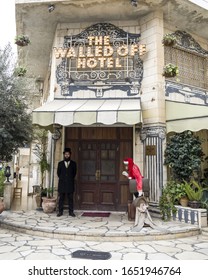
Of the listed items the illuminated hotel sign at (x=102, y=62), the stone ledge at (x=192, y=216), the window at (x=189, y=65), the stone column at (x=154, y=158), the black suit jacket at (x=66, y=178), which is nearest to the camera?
the stone ledge at (x=192, y=216)

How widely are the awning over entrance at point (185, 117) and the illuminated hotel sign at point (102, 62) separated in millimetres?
1607

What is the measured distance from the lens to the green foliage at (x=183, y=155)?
838cm

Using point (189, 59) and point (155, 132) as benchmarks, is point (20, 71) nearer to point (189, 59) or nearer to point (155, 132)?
point (155, 132)

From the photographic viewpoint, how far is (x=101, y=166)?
9.87m

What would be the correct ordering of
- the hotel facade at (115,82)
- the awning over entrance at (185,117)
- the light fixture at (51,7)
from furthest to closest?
1. the light fixture at (51,7)
2. the hotel facade at (115,82)
3. the awning over entrance at (185,117)

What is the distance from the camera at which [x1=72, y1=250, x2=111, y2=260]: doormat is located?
17.8 feet

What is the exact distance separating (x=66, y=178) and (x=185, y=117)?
4.61 m

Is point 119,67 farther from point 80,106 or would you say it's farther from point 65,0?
point 65,0

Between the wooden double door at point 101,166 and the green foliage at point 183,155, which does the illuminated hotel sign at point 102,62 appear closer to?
the wooden double door at point 101,166

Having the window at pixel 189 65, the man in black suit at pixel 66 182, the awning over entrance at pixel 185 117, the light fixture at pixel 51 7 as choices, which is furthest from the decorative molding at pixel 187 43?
the man in black suit at pixel 66 182

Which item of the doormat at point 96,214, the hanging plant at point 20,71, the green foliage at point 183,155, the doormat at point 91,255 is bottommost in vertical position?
the doormat at point 91,255

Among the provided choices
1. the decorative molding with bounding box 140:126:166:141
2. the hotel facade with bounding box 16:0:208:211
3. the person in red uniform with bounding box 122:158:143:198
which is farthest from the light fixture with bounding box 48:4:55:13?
the person in red uniform with bounding box 122:158:143:198

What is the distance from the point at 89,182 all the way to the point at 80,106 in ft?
10.2
